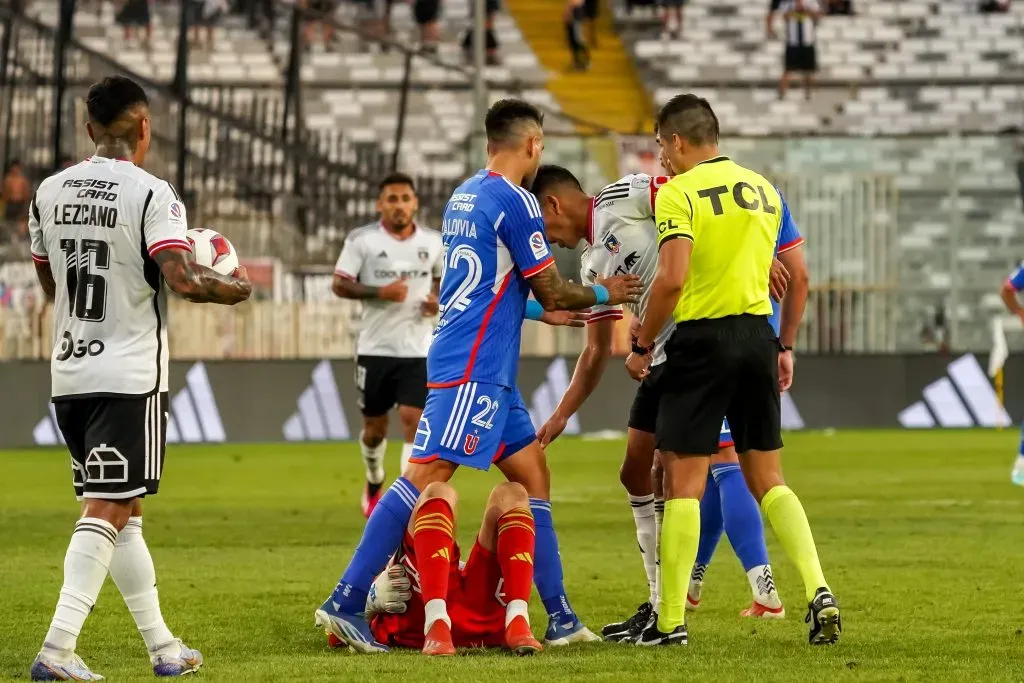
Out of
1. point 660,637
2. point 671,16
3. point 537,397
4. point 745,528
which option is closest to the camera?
point 660,637

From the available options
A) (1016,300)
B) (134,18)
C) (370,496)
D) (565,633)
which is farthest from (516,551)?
(134,18)

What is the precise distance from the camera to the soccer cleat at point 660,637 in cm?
766

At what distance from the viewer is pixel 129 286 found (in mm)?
7023

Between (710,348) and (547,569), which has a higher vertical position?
(710,348)

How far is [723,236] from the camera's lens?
760 centimetres

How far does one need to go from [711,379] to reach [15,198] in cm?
1754

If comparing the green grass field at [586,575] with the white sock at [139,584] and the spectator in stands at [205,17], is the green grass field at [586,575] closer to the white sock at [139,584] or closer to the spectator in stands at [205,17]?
the white sock at [139,584]

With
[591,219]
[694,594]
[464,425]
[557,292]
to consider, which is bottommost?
[694,594]

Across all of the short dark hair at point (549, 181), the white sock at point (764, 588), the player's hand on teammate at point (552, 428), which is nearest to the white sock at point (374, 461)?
the white sock at point (764, 588)

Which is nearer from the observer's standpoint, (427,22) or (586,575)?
(586,575)

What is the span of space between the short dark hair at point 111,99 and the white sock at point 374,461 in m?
7.68

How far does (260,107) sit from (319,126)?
370 cm

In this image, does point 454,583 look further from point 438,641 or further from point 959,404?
point 959,404

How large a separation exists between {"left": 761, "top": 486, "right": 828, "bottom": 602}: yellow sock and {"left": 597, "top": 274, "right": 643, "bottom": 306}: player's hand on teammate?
100 centimetres
